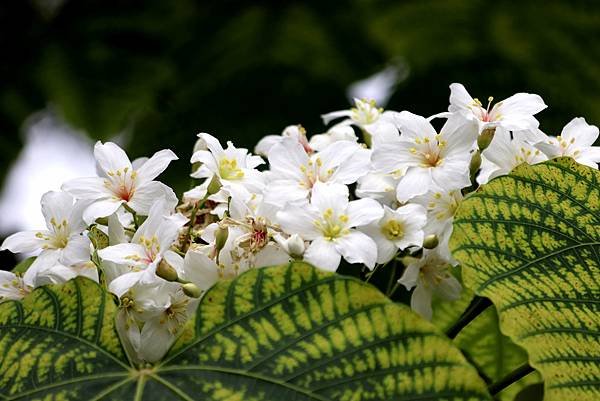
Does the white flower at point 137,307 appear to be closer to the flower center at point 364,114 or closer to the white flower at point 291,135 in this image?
the white flower at point 291,135

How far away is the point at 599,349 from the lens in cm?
57

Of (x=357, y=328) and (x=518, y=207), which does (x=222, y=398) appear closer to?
(x=357, y=328)

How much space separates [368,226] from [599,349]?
0.57 feet

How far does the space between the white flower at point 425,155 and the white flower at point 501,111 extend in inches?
0.4

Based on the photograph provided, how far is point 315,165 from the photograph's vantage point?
26.8 inches

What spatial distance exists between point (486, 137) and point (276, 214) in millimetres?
164

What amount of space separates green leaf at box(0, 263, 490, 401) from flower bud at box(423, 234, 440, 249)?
0.30 feet

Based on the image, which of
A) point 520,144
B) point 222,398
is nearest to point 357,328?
point 222,398

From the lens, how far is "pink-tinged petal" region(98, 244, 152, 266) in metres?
0.61

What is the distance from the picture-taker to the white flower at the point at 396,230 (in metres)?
0.63

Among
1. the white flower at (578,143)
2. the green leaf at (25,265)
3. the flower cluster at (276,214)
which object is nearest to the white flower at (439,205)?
the flower cluster at (276,214)

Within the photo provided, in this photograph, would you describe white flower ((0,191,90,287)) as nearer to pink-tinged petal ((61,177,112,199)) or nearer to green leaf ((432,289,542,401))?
pink-tinged petal ((61,177,112,199))

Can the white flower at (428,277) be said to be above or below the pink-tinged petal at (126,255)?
below

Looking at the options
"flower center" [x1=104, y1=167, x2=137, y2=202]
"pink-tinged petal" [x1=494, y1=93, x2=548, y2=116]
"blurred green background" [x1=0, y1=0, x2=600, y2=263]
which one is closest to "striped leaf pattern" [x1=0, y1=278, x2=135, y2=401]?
"flower center" [x1=104, y1=167, x2=137, y2=202]
